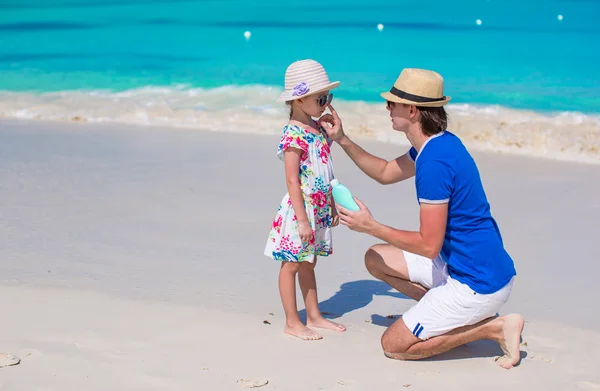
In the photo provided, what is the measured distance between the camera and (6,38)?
73.6 feet

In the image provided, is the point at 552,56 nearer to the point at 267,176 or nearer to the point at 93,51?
the point at 93,51

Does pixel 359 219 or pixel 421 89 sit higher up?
pixel 421 89

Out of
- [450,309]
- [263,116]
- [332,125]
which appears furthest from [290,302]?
[263,116]

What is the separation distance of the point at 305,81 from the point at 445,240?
0.98 m

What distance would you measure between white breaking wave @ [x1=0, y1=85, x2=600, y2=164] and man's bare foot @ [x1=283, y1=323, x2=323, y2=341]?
5.25m

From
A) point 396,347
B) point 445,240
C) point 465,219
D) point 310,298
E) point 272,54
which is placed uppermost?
point 272,54

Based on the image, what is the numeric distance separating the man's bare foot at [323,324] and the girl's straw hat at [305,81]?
3.57 feet

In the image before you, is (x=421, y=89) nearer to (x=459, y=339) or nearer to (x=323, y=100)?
(x=323, y=100)

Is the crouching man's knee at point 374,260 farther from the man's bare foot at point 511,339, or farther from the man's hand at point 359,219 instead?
the man's bare foot at point 511,339

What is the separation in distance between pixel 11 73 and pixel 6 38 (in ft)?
20.7

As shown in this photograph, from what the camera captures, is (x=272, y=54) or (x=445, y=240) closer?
(x=445, y=240)

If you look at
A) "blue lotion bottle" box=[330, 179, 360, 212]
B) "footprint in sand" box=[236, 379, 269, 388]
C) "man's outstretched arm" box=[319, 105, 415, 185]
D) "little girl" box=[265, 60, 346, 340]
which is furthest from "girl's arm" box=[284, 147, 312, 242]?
"footprint in sand" box=[236, 379, 269, 388]

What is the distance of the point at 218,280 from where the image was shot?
458 centimetres

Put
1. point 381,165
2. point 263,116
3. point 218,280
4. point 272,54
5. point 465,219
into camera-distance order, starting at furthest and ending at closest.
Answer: point 272,54 < point 263,116 < point 218,280 < point 381,165 < point 465,219
